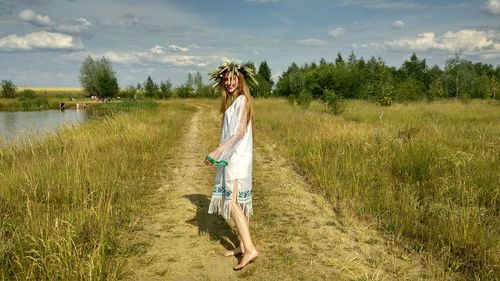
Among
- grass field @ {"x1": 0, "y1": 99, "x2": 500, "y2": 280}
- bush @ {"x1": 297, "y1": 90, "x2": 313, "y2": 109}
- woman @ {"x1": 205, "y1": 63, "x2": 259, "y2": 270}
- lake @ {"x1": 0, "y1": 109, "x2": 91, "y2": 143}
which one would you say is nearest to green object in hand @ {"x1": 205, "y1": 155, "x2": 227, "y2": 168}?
woman @ {"x1": 205, "y1": 63, "x2": 259, "y2": 270}

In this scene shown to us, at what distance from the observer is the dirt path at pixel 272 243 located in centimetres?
393

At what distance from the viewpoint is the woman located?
4.06 meters

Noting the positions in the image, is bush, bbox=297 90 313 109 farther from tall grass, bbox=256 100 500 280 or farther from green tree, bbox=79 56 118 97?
green tree, bbox=79 56 118 97

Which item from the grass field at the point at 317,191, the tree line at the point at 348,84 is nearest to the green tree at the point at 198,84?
the tree line at the point at 348,84

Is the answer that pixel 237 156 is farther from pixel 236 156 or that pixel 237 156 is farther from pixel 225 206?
pixel 225 206

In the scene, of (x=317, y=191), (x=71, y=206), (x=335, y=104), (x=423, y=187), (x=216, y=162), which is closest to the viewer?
(x=216, y=162)

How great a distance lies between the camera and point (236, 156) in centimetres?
409

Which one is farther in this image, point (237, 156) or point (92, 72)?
point (92, 72)

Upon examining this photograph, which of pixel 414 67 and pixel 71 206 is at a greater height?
pixel 414 67

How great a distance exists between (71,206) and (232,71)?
125 inches

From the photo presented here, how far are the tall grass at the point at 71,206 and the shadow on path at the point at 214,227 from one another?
999mm

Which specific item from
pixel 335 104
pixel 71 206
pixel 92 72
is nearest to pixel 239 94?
pixel 71 206

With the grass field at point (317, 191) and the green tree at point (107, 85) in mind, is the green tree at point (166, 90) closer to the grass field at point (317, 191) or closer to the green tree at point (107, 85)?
the green tree at point (107, 85)

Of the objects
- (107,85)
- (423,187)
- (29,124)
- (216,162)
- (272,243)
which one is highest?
(107,85)
